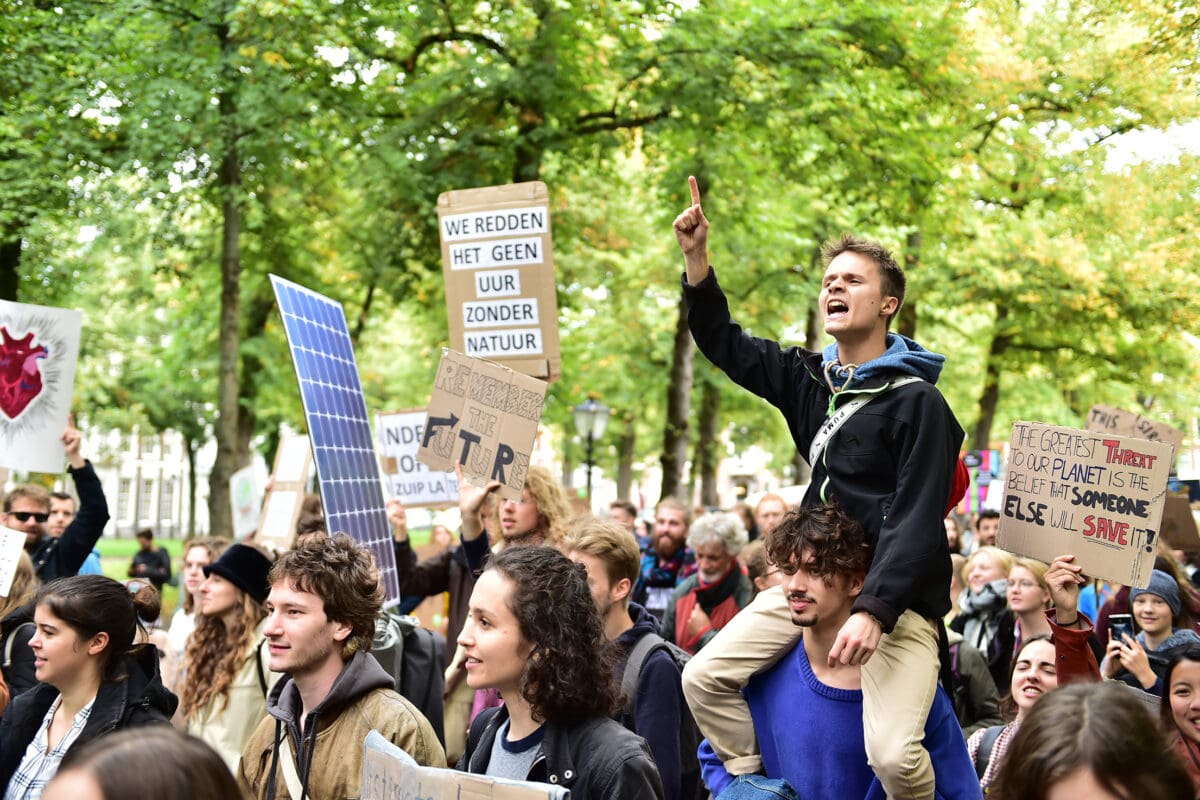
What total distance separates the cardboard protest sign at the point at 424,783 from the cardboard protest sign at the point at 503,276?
4366 mm

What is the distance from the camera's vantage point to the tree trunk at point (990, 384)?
26.2m

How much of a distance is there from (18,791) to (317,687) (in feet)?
3.74

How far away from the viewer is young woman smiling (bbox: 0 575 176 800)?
15.3 feet

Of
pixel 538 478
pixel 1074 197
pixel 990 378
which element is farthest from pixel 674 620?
pixel 990 378

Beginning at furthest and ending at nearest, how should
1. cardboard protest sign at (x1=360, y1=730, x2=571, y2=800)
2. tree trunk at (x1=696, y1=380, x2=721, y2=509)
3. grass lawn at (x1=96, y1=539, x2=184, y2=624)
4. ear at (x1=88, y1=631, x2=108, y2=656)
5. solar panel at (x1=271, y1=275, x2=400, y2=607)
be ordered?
tree trunk at (x1=696, y1=380, x2=721, y2=509) < grass lawn at (x1=96, y1=539, x2=184, y2=624) < solar panel at (x1=271, y1=275, x2=400, y2=607) < ear at (x1=88, y1=631, x2=108, y2=656) < cardboard protest sign at (x1=360, y1=730, x2=571, y2=800)

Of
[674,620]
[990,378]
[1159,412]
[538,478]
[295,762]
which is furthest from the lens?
[1159,412]

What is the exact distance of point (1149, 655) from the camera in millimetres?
5828

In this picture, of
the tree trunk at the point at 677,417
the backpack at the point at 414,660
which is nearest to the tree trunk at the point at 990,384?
the tree trunk at the point at 677,417

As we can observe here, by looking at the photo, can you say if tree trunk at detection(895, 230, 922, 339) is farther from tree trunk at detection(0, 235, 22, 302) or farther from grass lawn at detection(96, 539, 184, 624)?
tree trunk at detection(0, 235, 22, 302)

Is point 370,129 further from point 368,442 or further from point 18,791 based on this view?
point 18,791

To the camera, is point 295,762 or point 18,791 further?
point 18,791

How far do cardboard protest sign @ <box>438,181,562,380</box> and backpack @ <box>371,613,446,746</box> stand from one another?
6.93ft

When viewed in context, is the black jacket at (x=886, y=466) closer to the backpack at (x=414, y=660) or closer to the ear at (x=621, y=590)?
the ear at (x=621, y=590)

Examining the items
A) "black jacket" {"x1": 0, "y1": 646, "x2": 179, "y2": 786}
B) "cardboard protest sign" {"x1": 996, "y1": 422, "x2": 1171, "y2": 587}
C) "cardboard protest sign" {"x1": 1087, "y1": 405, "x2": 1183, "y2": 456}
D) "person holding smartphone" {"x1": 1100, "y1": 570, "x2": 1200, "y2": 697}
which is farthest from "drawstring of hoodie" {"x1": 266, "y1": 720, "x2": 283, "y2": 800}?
"cardboard protest sign" {"x1": 1087, "y1": 405, "x2": 1183, "y2": 456}
